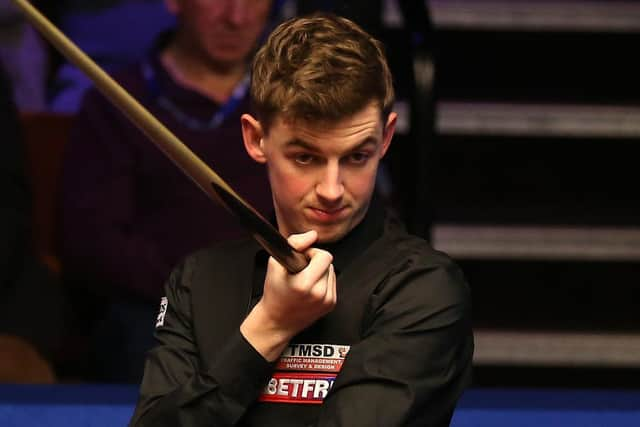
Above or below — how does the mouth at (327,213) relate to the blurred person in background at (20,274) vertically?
above

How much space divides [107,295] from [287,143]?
1.60 m

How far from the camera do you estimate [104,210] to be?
3.01m

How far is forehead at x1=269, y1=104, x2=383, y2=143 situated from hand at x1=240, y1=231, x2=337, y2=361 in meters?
0.12

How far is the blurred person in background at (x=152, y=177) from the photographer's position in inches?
116

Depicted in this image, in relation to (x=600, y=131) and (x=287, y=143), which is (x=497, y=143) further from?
(x=287, y=143)

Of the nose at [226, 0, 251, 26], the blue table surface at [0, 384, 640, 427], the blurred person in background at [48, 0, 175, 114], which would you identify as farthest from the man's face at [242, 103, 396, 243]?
the blurred person in background at [48, 0, 175, 114]

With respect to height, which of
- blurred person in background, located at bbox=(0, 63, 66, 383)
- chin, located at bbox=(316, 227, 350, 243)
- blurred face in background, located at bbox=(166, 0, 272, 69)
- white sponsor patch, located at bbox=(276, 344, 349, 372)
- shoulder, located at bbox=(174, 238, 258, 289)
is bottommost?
blurred person in background, located at bbox=(0, 63, 66, 383)

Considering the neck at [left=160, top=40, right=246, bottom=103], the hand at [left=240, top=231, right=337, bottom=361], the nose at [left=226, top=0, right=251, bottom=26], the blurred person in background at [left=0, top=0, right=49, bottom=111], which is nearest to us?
the hand at [left=240, top=231, right=337, bottom=361]

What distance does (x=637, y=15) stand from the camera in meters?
3.74

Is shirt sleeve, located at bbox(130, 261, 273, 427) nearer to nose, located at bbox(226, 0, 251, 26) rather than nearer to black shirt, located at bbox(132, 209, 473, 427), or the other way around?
black shirt, located at bbox(132, 209, 473, 427)

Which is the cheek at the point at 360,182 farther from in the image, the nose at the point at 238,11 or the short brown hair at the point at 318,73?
the nose at the point at 238,11

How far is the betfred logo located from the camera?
159 cm

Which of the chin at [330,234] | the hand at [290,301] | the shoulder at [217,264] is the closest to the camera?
the hand at [290,301]

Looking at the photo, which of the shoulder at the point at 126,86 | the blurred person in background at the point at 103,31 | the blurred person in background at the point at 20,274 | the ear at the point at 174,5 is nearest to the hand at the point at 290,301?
the blurred person in background at the point at 20,274
